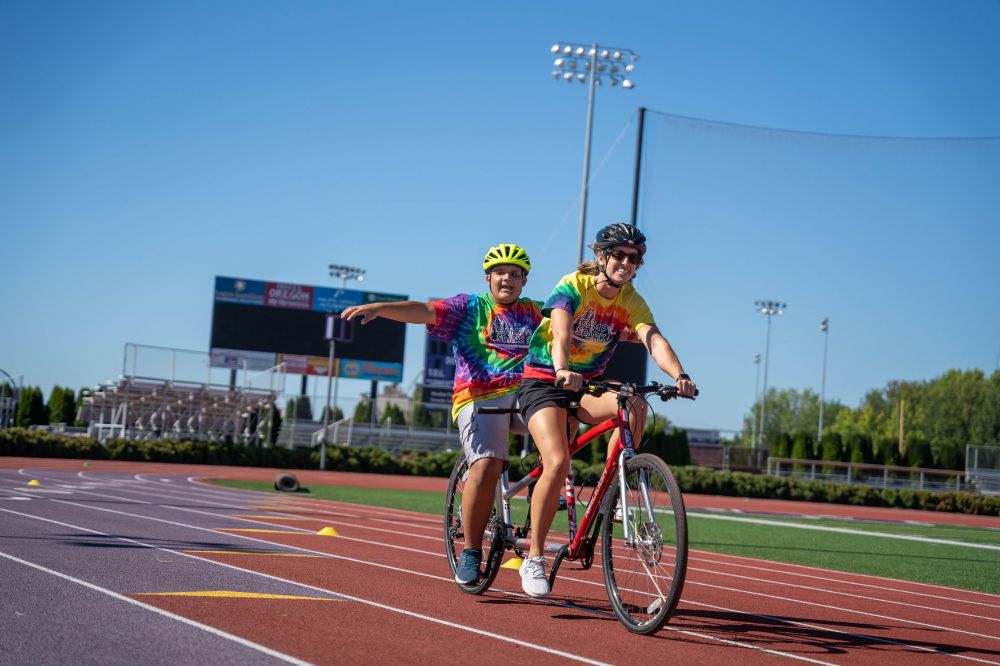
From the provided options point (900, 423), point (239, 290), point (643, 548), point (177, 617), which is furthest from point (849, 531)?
point (900, 423)

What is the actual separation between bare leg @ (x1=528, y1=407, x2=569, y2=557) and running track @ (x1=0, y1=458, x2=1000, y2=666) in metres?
0.44

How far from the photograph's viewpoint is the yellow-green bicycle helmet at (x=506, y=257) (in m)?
6.39

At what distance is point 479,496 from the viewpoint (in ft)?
20.5

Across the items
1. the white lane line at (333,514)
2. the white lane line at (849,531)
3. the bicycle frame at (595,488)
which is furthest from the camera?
the white lane line at (849,531)

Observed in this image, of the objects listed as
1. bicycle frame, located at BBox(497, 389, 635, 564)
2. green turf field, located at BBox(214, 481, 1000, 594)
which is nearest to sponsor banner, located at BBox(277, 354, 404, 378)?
green turf field, located at BBox(214, 481, 1000, 594)

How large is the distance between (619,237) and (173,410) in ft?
116

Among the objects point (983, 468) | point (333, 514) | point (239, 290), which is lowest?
point (333, 514)

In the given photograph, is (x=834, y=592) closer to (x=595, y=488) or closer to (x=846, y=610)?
(x=846, y=610)

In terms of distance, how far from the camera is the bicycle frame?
5484mm

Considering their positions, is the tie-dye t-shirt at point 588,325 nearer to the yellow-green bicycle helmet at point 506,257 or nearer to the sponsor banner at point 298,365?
the yellow-green bicycle helmet at point 506,257

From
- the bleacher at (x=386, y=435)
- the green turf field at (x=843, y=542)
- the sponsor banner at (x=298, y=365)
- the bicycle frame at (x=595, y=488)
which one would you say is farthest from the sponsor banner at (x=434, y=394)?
the bicycle frame at (x=595, y=488)

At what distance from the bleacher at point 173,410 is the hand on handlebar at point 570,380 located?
1311 inches

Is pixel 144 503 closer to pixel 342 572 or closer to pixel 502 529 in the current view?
pixel 342 572

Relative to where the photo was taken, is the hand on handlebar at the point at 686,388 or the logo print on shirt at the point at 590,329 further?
the logo print on shirt at the point at 590,329
